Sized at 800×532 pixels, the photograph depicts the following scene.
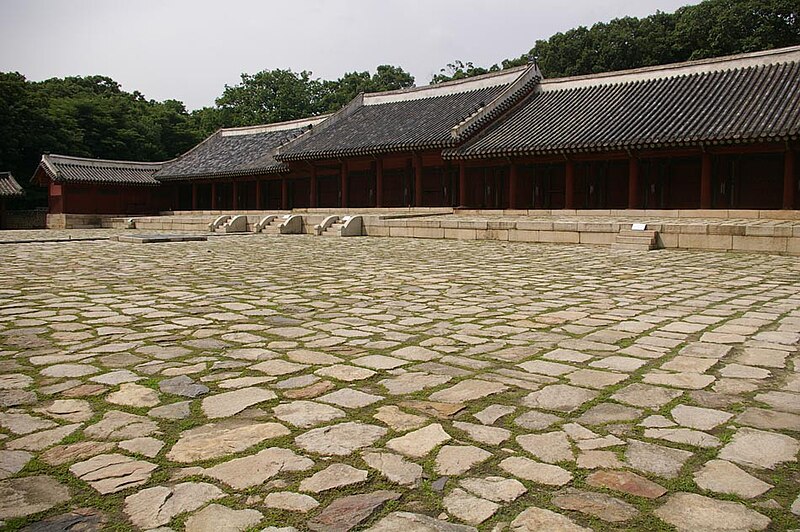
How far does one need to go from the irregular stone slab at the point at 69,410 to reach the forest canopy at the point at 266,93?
41.3m

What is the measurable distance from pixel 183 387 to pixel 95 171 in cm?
3535

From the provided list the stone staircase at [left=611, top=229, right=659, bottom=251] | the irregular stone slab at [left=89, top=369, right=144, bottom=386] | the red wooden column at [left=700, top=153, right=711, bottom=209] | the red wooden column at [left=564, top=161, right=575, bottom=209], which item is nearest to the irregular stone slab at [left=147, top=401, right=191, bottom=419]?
the irregular stone slab at [left=89, top=369, right=144, bottom=386]

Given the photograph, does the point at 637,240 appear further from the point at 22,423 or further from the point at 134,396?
the point at 22,423

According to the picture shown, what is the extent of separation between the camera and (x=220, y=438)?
283cm

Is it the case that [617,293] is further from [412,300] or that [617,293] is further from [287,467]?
[287,467]

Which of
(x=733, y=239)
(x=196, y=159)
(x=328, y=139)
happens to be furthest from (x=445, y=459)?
(x=196, y=159)

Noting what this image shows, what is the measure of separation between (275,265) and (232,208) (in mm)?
24512

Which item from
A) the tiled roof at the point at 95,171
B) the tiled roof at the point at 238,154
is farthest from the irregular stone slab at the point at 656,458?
the tiled roof at the point at 95,171

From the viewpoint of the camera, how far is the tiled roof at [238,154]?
1262 inches

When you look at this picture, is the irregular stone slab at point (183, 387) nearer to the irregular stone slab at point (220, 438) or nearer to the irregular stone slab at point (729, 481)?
the irregular stone slab at point (220, 438)

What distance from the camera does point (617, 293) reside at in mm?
7113

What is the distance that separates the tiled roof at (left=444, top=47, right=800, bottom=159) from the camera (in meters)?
17.7

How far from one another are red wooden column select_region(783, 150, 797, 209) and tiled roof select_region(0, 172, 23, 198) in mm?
34897

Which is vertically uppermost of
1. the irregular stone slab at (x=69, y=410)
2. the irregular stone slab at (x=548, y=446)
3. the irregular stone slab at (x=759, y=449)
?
the irregular stone slab at (x=759, y=449)
